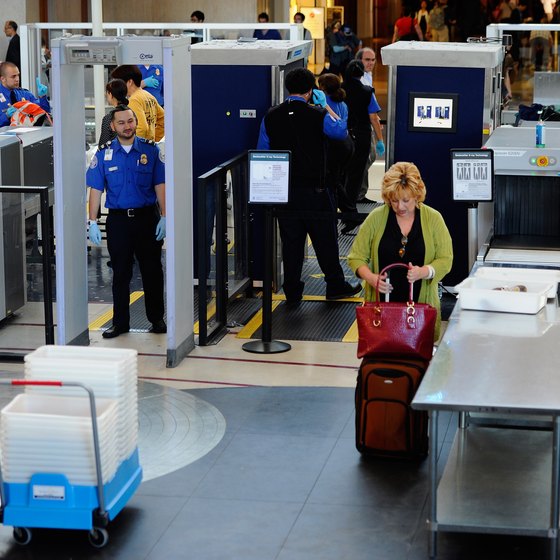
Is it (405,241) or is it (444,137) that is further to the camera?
(444,137)

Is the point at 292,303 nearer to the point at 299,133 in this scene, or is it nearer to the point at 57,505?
the point at 299,133

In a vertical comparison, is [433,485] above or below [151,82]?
below

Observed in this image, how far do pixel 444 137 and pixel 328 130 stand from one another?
3.41ft

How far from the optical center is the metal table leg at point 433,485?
5.20 metres

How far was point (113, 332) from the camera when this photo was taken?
9.03 meters

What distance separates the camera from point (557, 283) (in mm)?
6746

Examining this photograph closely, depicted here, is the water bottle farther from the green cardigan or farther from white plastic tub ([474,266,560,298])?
the green cardigan

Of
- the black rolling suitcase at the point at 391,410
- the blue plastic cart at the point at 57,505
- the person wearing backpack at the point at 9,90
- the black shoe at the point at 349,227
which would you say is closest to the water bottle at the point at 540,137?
the black rolling suitcase at the point at 391,410

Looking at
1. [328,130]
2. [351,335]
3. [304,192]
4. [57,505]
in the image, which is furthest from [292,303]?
[57,505]

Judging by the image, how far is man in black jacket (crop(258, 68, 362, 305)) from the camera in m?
9.52

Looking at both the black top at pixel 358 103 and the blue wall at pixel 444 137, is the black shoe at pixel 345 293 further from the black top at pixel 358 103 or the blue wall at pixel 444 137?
the black top at pixel 358 103

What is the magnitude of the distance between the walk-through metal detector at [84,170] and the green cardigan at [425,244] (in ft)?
5.86

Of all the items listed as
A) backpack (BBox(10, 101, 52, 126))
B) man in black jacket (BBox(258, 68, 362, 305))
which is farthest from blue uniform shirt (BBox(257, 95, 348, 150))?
backpack (BBox(10, 101, 52, 126))

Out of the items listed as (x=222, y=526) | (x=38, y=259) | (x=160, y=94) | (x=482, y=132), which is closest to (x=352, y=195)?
(x=160, y=94)
